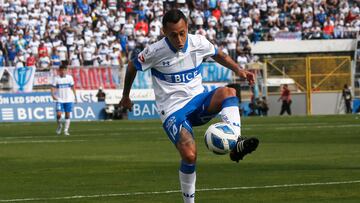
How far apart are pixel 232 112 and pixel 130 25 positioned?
45180mm

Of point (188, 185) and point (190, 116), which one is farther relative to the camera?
point (190, 116)

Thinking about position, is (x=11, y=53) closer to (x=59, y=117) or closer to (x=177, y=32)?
(x=59, y=117)

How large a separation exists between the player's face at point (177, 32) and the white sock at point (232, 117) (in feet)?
3.26

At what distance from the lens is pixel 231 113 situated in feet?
39.2

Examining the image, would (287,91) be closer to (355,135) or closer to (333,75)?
(333,75)

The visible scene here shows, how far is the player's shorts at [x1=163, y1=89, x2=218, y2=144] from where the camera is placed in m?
12.4

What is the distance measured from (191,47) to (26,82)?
126 feet

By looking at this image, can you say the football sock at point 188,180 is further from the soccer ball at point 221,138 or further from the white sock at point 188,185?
the soccer ball at point 221,138

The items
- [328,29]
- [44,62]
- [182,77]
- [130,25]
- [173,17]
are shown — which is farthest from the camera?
[328,29]

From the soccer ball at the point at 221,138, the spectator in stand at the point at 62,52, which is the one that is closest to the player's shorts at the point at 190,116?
the soccer ball at the point at 221,138

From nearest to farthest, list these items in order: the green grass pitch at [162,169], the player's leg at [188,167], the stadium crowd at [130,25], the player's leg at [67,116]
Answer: the player's leg at [188,167] → the green grass pitch at [162,169] → the player's leg at [67,116] → the stadium crowd at [130,25]

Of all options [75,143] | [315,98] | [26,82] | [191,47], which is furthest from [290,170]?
[315,98]

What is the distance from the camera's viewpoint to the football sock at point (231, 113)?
11.8 m

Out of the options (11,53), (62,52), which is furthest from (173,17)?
(11,53)
